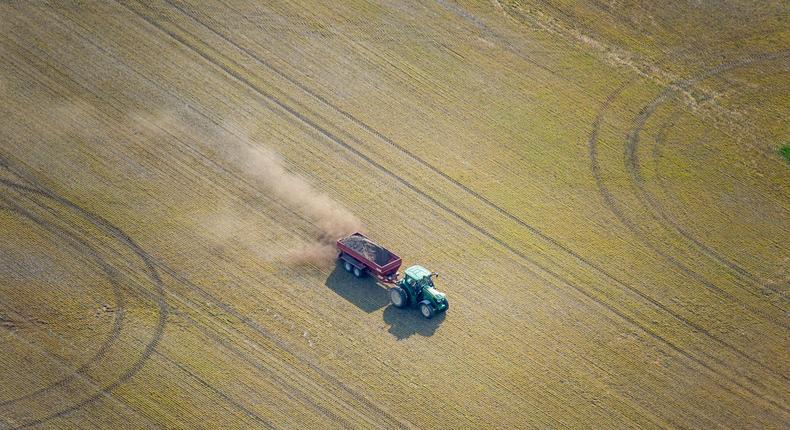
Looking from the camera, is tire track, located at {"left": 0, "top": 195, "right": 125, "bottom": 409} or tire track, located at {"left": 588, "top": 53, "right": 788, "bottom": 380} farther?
tire track, located at {"left": 588, "top": 53, "right": 788, "bottom": 380}

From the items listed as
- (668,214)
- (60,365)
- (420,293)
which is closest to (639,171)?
(668,214)

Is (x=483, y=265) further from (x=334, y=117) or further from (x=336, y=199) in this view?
(x=334, y=117)

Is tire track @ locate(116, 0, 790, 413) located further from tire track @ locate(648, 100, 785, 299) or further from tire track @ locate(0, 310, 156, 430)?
tire track @ locate(0, 310, 156, 430)

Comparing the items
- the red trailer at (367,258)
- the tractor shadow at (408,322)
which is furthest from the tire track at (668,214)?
the red trailer at (367,258)

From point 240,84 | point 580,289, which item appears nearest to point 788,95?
point 580,289

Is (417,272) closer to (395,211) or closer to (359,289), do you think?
(359,289)

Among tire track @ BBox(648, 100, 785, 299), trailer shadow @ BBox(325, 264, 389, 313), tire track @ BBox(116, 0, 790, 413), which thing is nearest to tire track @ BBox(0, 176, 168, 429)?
trailer shadow @ BBox(325, 264, 389, 313)

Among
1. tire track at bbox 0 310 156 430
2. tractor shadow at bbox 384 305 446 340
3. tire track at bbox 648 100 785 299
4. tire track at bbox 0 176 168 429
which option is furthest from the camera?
tire track at bbox 648 100 785 299

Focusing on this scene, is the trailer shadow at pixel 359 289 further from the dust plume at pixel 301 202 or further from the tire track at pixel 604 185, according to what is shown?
the tire track at pixel 604 185
